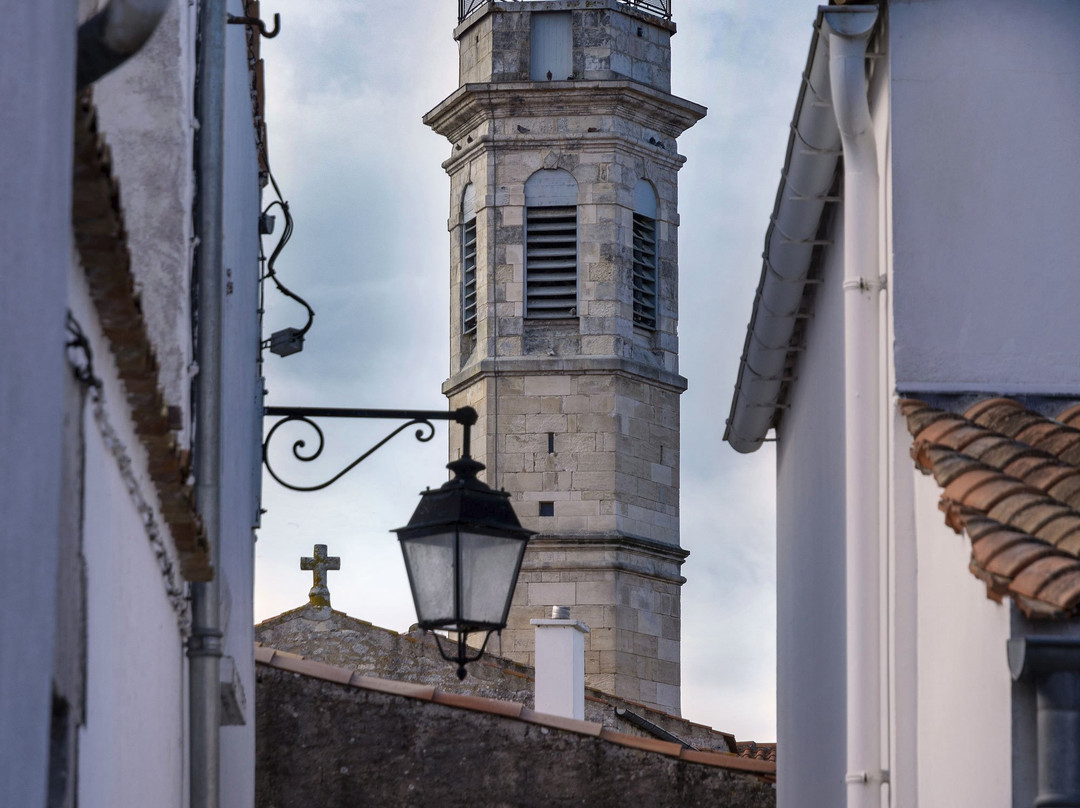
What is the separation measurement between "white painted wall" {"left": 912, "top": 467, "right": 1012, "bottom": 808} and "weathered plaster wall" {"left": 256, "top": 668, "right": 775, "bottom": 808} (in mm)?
5419

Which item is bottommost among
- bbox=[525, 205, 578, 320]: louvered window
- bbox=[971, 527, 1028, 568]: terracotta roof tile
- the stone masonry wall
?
bbox=[971, 527, 1028, 568]: terracotta roof tile

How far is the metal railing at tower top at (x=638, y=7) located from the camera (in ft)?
112

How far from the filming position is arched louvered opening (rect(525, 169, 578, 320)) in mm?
33594

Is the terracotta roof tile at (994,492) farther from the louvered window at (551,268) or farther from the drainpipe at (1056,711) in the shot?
the louvered window at (551,268)

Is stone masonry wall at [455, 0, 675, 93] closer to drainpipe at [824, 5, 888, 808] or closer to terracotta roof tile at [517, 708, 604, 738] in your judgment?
terracotta roof tile at [517, 708, 604, 738]

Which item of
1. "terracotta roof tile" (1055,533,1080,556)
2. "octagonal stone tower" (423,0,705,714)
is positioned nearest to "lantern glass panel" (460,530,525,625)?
"terracotta roof tile" (1055,533,1080,556)

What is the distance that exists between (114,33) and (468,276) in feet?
101

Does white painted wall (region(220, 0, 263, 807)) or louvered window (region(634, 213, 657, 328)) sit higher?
louvered window (region(634, 213, 657, 328))

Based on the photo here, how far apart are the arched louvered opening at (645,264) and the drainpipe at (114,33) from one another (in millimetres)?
30590

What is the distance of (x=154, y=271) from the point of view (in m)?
6.28

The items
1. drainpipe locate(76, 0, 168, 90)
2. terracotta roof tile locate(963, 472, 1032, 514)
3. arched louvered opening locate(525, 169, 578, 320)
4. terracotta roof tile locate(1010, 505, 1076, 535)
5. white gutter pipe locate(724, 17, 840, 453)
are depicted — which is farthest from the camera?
arched louvered opening locate(525, 169, 578, 320)

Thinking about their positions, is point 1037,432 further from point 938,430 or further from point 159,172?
point 159,172

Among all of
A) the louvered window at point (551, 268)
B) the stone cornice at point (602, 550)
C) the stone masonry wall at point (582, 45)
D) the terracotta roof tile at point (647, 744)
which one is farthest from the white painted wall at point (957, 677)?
the stone masonry wall at point (582, 45)

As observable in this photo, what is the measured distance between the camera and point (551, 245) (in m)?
33.8
